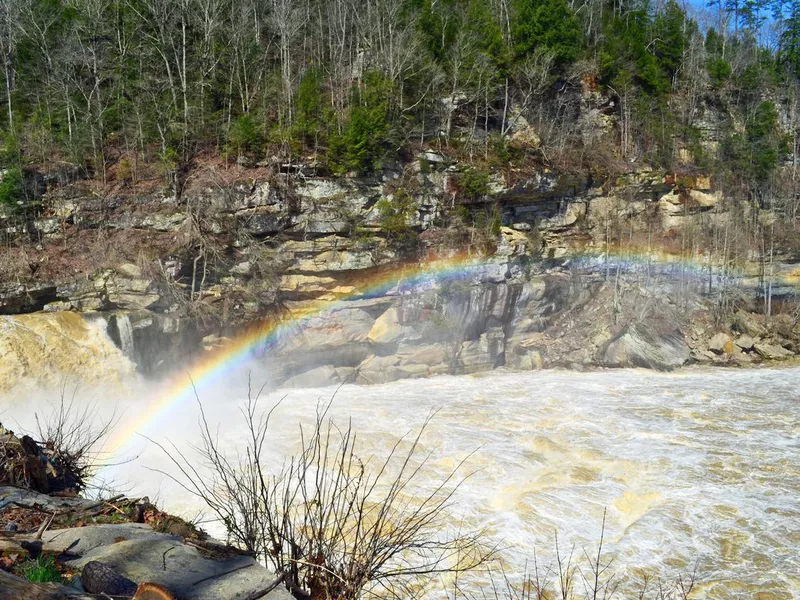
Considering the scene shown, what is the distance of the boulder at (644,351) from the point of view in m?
23.7

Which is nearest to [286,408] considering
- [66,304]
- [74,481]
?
[66,304]

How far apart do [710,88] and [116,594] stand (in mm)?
42033

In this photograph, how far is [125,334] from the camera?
18594mm

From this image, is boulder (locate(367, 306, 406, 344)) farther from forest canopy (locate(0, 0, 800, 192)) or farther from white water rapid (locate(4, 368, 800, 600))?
forest canopy (locate(0, 0, 800, 192))

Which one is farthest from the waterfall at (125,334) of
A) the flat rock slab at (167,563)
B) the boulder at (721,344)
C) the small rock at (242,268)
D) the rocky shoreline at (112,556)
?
the boulder at (721,344)

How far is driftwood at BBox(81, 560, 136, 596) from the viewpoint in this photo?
3.17 m

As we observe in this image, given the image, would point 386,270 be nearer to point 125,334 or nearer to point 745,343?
point 125,334

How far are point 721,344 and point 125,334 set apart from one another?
949 inches

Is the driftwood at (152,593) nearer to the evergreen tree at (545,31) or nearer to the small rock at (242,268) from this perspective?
the small rock at (242,268)

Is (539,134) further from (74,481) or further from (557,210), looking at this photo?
(74,481)

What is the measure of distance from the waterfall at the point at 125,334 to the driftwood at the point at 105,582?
16787 mm

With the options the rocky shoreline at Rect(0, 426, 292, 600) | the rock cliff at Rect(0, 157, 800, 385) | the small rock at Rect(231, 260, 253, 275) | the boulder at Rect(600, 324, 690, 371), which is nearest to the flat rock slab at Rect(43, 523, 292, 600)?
the rocky shoreline at Rect(0, 426, 292, 600)

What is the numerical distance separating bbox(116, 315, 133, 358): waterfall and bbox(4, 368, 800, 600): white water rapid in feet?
6.56

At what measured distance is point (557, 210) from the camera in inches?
1094
